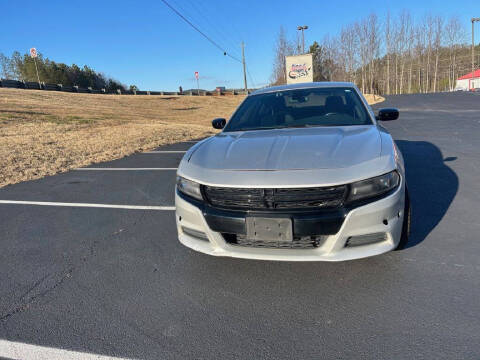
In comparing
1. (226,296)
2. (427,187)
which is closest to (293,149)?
(226,296)

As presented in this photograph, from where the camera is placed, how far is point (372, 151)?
2.43 metres

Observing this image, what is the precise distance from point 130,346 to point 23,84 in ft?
155

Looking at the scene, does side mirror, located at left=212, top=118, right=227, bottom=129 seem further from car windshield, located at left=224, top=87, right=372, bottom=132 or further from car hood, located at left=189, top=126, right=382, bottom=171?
car hood, located at left=189, top=126, right=382, bottom=171

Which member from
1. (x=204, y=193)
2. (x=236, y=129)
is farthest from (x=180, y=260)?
(x=236, y=129)

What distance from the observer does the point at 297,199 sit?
85.1 inches

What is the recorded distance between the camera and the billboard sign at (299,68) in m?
27.2

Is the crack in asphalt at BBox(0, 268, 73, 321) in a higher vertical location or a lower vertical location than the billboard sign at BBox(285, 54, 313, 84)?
lower

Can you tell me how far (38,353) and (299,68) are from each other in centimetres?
2837

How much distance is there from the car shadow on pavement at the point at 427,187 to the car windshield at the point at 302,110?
1197mm

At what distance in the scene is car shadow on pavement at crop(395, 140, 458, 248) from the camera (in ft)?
10.8

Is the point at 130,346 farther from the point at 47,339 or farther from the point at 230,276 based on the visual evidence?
the point at 230,276

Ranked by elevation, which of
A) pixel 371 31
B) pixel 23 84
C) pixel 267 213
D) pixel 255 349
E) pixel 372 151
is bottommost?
pixel 255 349

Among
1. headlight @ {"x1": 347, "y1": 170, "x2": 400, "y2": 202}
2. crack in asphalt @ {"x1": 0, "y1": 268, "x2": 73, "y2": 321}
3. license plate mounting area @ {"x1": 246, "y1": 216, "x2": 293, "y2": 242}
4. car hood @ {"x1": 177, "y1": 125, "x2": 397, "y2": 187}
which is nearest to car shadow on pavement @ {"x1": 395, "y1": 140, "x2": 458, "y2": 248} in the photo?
headlight @ {"x1": 347, "y1": 170, "x2": 400, "y2": 202}

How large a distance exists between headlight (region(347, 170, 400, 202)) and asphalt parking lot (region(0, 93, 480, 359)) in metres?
0.70
